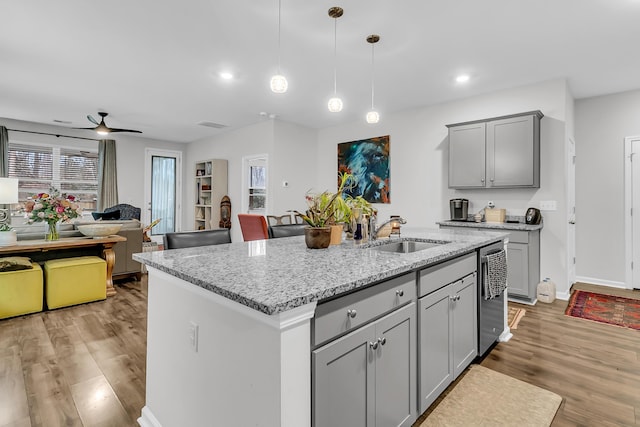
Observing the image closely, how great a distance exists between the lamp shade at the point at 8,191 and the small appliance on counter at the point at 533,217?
19.6 ft

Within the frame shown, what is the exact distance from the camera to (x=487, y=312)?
239 centimetres

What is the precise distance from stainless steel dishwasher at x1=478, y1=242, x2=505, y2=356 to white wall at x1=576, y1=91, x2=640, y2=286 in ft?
9.52

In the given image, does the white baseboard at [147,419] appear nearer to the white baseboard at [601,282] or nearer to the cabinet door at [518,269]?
the cabinet door at [518,269]

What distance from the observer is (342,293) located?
3.89ft

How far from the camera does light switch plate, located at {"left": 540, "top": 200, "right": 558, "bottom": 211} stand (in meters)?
3.86

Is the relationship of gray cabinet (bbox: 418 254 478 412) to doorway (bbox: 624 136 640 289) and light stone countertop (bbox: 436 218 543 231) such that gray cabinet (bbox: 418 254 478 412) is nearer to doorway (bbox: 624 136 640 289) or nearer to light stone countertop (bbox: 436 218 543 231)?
light stone countertop (bbox: 436 218 543 231)

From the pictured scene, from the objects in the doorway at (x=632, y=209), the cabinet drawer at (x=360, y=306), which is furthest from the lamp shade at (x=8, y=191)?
the doorway at (x=632, y=209)

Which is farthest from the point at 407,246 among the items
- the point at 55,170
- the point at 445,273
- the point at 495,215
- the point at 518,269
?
the point at 55,170

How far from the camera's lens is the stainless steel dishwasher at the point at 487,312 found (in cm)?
229

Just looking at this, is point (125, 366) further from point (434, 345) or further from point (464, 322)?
point (464, 322)

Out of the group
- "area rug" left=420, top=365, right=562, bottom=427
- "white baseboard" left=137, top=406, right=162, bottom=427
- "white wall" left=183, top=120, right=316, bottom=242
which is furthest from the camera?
"white wall" left=183, top=120, right=316, bottom=242

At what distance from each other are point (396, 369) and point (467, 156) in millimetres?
3601

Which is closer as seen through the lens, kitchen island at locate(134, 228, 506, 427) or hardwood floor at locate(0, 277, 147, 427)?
kitchen island at locate(134, 228, 506, 427)

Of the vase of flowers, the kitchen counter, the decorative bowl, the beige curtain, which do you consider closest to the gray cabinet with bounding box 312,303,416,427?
the kitchen counter
